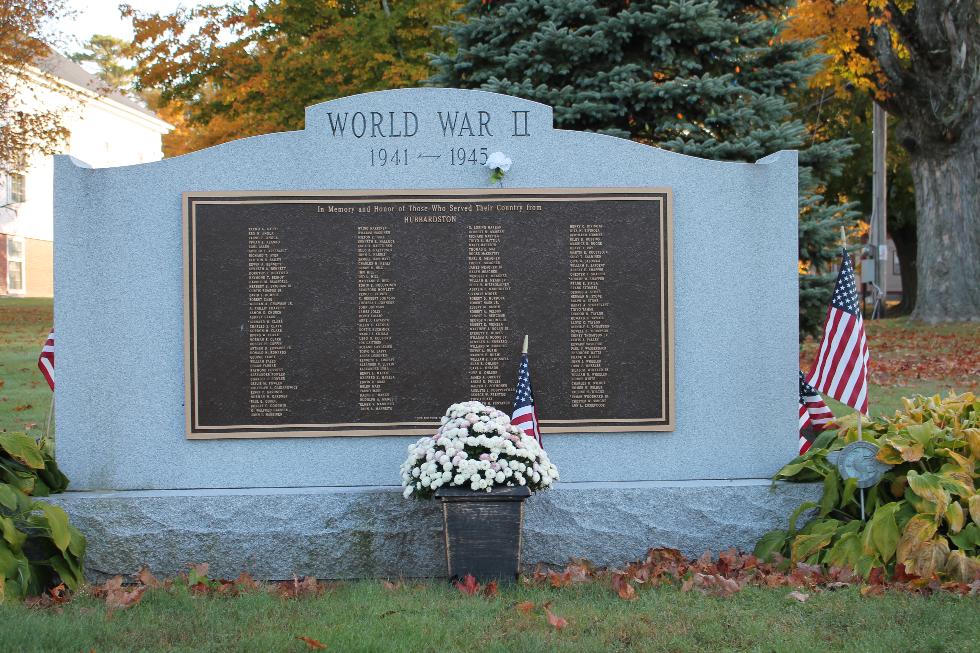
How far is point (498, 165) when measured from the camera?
668 centimetres

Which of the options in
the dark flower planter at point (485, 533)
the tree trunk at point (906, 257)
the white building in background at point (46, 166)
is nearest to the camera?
the dark flower planter at point (485, 533)

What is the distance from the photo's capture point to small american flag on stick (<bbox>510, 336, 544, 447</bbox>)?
20.7 feet

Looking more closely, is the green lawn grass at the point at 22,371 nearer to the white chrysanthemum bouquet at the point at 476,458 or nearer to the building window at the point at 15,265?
the white chrysanthemum bouquet at the point at 476,458

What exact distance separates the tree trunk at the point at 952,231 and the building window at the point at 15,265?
33.0 m

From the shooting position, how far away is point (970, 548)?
5.71 metres

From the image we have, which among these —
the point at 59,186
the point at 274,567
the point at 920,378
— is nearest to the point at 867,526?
the point at 274,567

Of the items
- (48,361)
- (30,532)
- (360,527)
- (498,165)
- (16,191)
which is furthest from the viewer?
(16,191)

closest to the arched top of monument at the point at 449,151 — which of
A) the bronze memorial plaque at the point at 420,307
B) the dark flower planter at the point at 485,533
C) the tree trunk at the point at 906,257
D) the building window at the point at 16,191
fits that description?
the bronze memorial plaque at the point at 420,307

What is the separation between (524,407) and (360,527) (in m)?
1.30

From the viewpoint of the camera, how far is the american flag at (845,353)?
6633mm

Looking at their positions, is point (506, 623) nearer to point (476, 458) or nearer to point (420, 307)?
point (476, 458)

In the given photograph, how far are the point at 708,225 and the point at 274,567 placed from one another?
11.9ft

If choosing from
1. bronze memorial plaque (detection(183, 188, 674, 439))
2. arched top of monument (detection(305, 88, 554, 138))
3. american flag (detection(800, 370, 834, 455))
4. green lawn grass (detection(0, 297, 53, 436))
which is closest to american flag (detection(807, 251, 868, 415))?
american flag (detection(800, 370, 834, 455))

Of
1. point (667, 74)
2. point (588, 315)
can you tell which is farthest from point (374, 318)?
point (667, 74)
